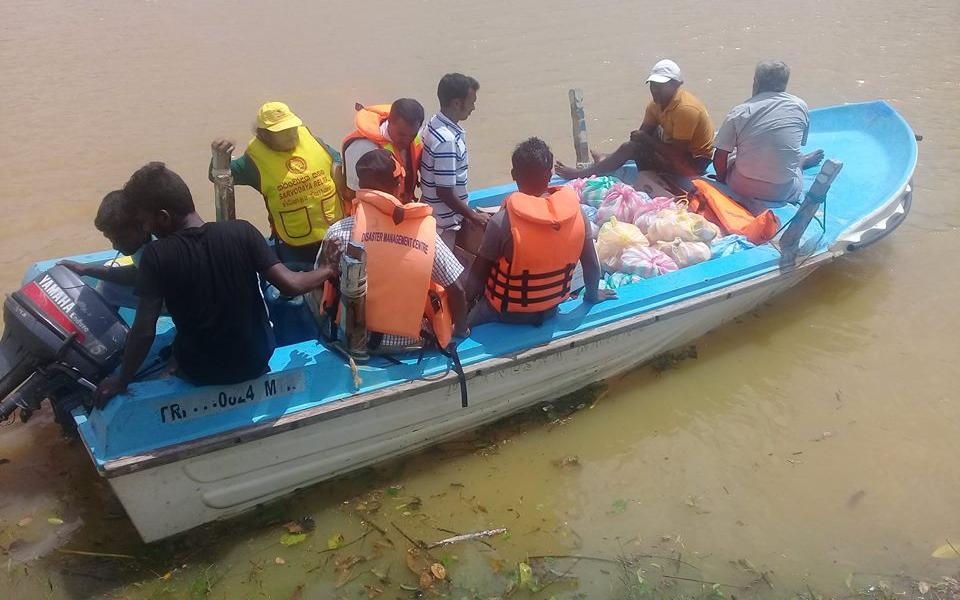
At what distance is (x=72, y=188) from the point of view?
7.63 meters

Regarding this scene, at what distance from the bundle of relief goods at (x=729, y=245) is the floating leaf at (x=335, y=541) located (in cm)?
327

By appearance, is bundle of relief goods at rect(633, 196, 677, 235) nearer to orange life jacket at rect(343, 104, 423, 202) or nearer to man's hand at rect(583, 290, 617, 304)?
man's hand at rect(583, 290, 617, 304)

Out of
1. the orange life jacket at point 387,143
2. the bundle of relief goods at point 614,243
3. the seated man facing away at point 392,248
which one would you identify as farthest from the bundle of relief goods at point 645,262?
the seated man facing away at point 392,248

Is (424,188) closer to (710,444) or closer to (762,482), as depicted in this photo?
(710,444)

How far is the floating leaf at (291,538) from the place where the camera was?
13.3 feet

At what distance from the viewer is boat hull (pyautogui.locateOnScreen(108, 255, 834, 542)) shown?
3.66 m

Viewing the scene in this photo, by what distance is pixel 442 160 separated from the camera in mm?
4398

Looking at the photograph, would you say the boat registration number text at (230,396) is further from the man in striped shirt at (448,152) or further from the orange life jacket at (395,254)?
the man in striped shirt at (448,152)

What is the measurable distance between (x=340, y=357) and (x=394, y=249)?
27.5 inches

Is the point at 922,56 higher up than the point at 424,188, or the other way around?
the point at 424,188

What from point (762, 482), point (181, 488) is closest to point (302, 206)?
point (181, 488)

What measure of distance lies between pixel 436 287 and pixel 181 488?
5.37ft

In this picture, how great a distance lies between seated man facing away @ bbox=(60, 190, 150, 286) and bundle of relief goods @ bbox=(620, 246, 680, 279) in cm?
311

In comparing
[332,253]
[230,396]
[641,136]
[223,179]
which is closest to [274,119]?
[223,179]
